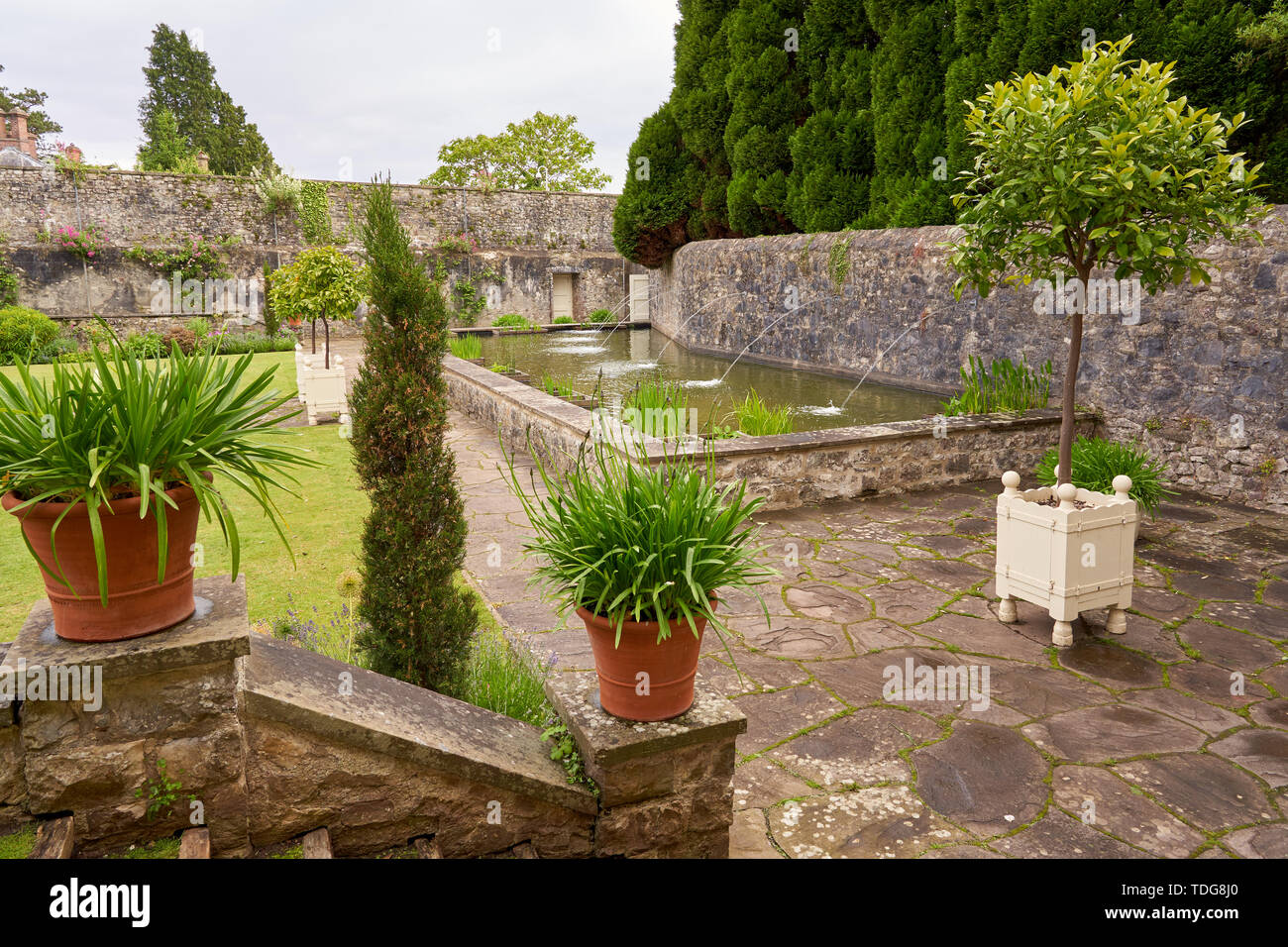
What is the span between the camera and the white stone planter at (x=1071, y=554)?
3.85 m

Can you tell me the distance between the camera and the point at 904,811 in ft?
8.80

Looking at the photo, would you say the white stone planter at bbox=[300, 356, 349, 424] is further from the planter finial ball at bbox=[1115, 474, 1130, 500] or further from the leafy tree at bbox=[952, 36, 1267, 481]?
the planter finial ball at bbox=[1115, 474, 1130, 500]

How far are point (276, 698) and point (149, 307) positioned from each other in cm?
2022

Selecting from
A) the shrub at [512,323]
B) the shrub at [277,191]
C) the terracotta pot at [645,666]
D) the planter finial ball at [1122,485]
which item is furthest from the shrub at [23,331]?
the planter finial ball at [1122,485]

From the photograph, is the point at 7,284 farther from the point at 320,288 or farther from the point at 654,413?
the point at 654,413

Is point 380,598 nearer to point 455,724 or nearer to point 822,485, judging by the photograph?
point 455,724

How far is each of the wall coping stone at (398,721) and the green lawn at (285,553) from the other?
1.24 m

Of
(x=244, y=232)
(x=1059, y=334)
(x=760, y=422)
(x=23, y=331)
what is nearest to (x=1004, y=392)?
(x=1059, y=334)

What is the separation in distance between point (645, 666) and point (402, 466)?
1.30 m

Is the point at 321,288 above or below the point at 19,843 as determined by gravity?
above

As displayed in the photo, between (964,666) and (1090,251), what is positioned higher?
(1090,251)

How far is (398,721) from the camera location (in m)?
2.25

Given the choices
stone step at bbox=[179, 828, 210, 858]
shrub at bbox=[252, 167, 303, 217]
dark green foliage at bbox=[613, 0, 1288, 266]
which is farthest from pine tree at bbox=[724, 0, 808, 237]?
stone step at bbox=[179, 828, 210, 858]
